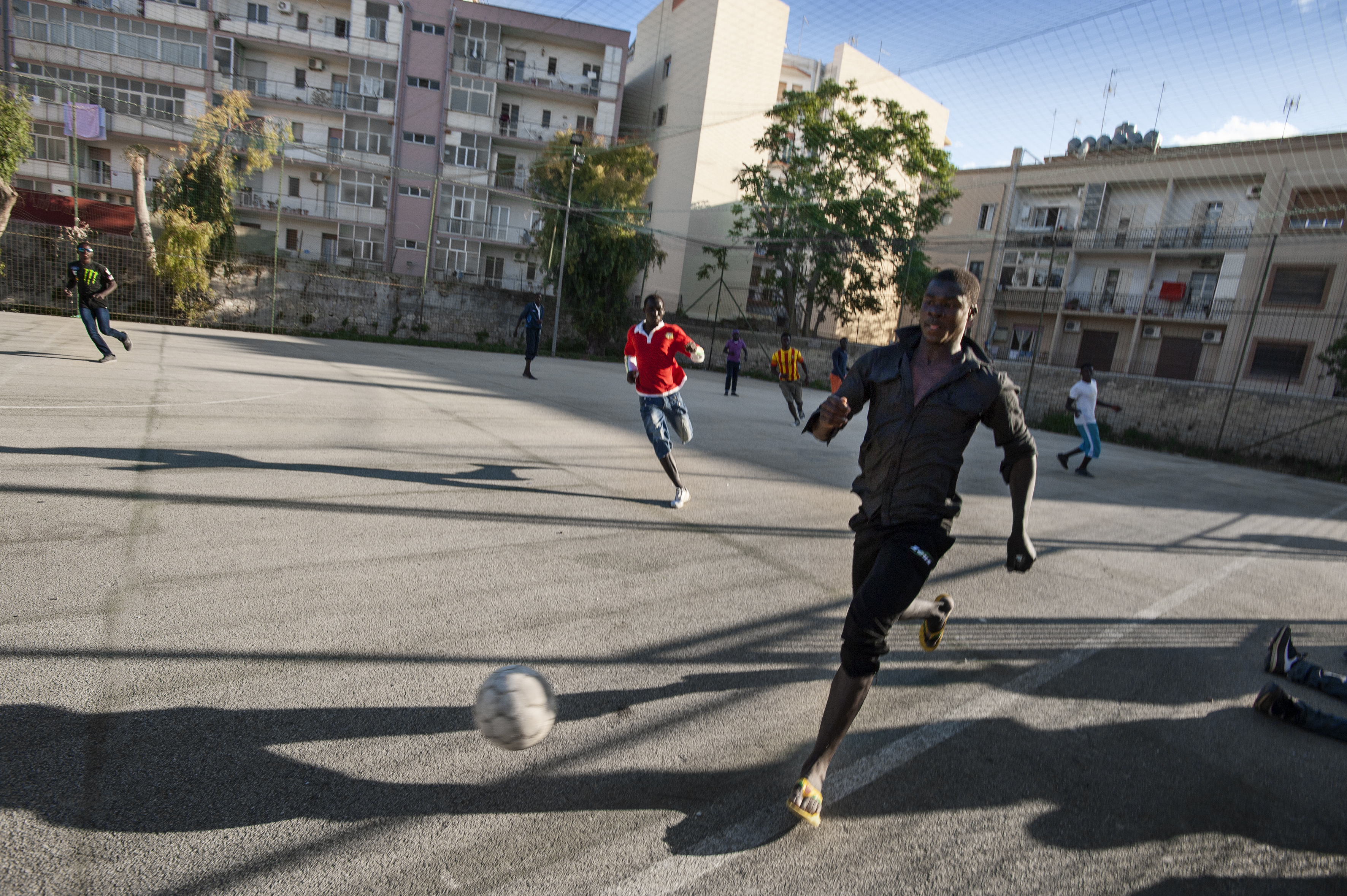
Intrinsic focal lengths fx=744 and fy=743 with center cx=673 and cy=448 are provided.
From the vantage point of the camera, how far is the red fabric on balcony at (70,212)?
25859mm

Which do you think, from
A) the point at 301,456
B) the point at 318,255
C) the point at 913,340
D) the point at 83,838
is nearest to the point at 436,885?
the point at 83,838

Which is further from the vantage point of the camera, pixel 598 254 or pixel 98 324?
pixel 598 254

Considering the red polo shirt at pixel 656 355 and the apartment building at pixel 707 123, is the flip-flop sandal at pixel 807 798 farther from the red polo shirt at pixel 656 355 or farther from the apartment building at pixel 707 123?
the apartment building at pixel 707 123

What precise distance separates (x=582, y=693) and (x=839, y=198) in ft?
104

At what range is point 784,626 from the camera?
14.5ft

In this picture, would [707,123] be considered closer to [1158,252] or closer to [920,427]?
[1158,252]

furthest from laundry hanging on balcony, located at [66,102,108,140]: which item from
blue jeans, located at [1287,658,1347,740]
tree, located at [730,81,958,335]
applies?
blue jeans, located at [1287,658,1347,740]

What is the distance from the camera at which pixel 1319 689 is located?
166 inches

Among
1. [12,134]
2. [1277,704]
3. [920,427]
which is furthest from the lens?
[12,134]

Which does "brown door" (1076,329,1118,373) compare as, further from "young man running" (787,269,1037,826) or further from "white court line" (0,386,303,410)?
"young man running" (787,269,1037,826)

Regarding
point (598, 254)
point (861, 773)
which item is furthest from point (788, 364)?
point (598, 254)

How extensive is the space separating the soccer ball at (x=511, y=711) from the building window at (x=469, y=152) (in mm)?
38839

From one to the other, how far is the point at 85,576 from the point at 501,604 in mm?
2238

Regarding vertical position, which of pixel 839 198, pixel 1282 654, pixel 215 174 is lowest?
pixel 1282 654
